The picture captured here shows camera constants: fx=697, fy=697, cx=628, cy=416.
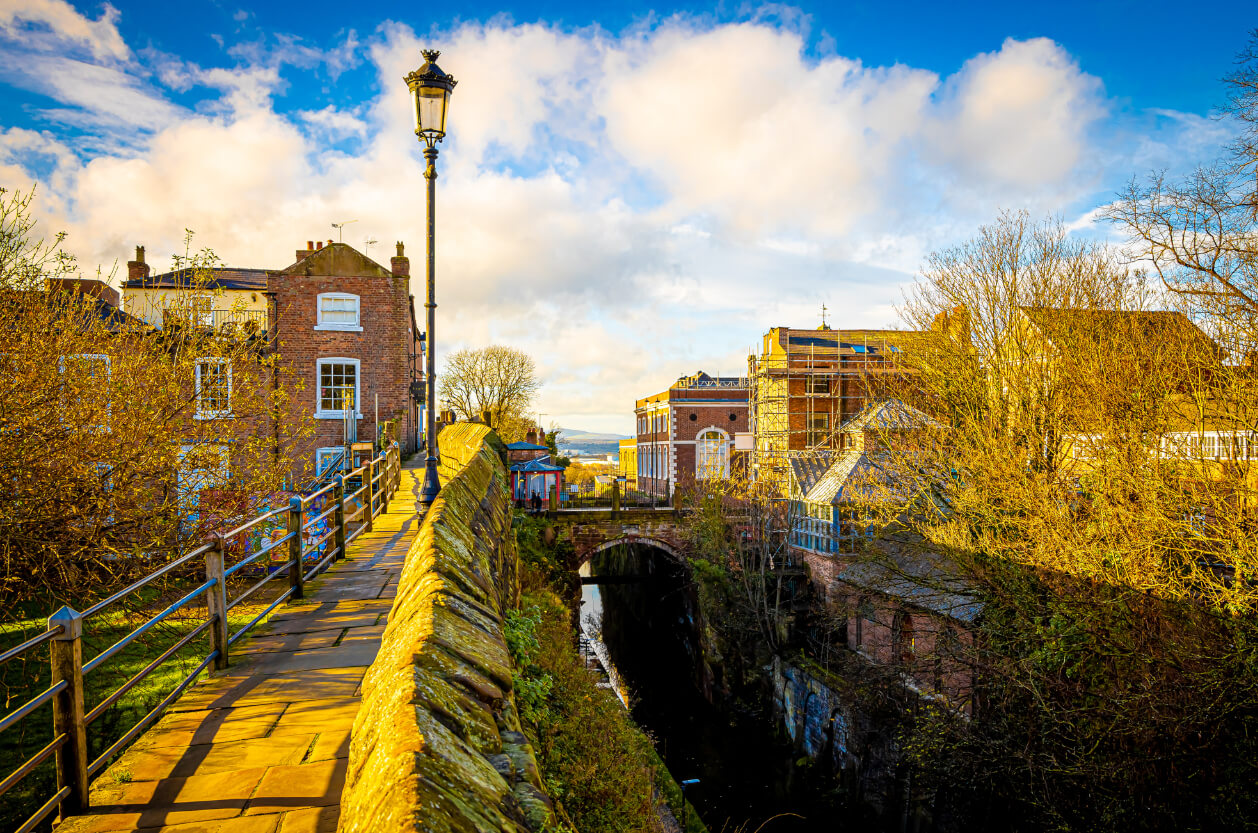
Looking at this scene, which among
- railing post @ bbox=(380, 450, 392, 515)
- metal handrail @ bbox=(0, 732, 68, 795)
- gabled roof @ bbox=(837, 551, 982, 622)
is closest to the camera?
metal handrail @ bbox=(0, 732, 68, 795)

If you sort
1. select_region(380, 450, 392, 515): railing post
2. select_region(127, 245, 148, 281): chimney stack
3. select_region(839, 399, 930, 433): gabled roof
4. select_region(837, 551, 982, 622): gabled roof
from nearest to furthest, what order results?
select_region(380, 450, 392, 515): railing post → select_region(837, 551, 982, 622): gabled roof → select_region(839, 399, 930, 433): gabled roof → select_region(127, 245, 148, 281): chimney stack

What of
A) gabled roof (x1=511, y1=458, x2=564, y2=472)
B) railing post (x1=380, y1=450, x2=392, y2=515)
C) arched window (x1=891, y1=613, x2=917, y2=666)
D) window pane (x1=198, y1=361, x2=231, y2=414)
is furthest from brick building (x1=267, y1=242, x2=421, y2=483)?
arched window (x1=891, y1=613, x2=917, y2=666)

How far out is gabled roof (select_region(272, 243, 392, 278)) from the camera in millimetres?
22125

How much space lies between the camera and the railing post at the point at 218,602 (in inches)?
196

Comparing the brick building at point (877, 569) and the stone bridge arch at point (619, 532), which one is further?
the stone bridge arch at point (619, 532)

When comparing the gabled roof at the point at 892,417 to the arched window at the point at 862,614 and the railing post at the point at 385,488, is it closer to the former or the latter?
the arched window at the point at 862,614

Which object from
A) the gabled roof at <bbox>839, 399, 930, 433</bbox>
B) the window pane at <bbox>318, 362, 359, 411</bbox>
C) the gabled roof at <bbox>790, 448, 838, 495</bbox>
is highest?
the window pane at <bbox>318, 362, 359, 411</bbox>

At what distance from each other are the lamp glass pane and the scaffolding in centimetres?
2100

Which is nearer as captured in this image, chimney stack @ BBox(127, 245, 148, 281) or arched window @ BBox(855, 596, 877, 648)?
arched window @ BBox(855, 596, 877, 648)

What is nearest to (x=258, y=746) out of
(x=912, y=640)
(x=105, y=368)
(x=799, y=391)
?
(x=105, y=368)

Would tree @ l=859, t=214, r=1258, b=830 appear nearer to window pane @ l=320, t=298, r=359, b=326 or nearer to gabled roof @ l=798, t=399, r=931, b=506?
gabled roof @ l=798, t=399, r=931, b=506

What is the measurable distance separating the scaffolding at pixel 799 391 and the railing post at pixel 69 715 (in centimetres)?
2540

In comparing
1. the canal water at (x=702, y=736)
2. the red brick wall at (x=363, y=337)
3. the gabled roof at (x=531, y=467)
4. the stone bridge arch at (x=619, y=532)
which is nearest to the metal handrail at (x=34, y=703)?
the canal water at (x=702, y=736)

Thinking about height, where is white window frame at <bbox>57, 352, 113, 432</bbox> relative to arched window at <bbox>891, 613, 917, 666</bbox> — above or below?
above
